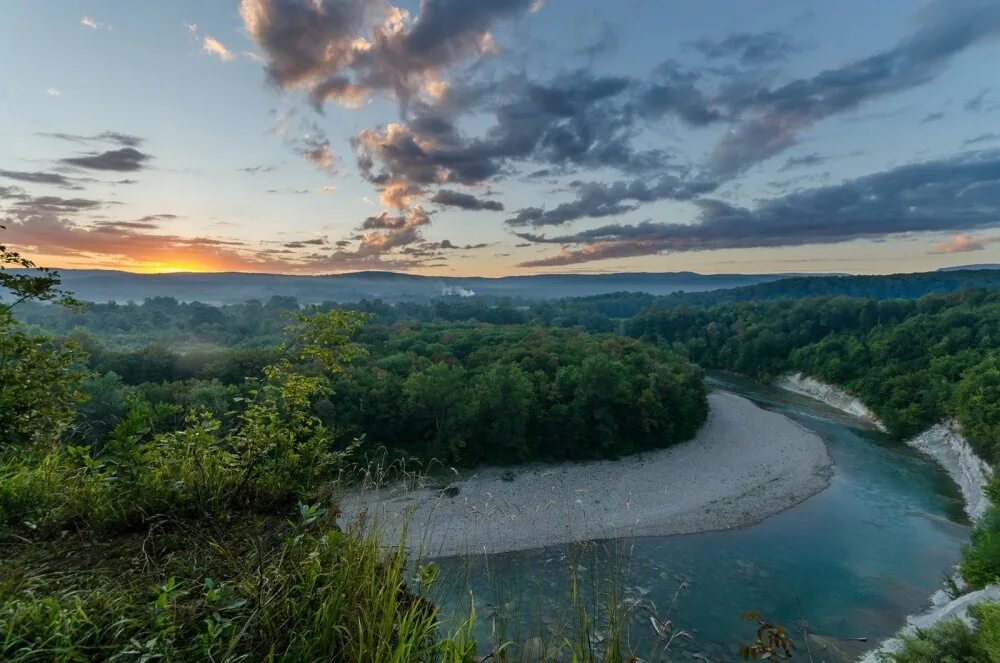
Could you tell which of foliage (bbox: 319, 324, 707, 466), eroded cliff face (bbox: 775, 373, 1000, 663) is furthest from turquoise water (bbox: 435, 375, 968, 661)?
foliage (bbox: 319, 324, 707, 466)

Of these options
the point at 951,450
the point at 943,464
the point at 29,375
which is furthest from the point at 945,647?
the point at 951,450

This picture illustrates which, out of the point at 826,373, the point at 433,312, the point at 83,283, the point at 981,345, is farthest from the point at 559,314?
the point at 83,283

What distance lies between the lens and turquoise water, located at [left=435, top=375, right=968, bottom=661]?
1712 centimetres

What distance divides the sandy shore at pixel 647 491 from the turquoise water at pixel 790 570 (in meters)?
1.15

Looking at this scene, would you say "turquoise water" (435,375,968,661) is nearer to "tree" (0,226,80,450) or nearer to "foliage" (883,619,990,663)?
"foliage" (883,619,990,663)

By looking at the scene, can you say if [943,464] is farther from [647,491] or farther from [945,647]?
[945,647]

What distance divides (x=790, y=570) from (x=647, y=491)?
10472 mm

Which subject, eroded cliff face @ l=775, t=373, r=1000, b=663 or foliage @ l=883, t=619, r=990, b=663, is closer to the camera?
foliage @ l=883, t=619, r=990, b=663

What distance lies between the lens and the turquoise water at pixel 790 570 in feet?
56.2

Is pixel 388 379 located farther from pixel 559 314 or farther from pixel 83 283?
pixel 83 283

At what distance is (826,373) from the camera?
6225 centimetres

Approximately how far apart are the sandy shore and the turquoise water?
1151 mm

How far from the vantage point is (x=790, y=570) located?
21359 mm

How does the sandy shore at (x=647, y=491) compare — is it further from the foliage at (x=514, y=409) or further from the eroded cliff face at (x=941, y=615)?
the eroded cliff face at (x=941, y=615)
